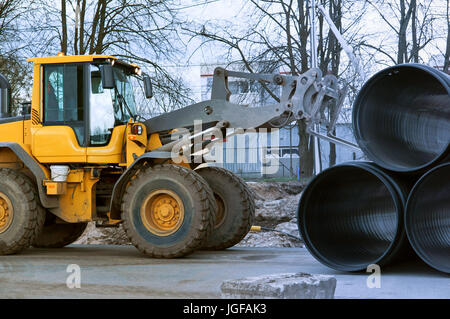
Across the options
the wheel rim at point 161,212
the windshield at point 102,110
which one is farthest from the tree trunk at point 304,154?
the wheel rim at point 161,212

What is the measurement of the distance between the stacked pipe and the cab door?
3.64 m

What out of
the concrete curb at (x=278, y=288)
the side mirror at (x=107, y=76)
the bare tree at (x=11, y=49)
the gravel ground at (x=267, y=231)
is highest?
the bare tree at (x=11, y=49)

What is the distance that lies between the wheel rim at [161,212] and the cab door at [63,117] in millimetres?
1341

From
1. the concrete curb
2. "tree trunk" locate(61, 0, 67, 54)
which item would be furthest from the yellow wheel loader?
"tree trunk" locate(61, 0, 67, 54)

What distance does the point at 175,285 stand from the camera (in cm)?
633

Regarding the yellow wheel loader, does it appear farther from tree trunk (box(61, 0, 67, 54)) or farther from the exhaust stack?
tree trunk (box(61, 0, 67, 54))

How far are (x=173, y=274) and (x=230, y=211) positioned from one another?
115 inches

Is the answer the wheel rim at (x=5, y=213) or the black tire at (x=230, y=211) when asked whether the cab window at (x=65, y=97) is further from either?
the black tire at (x=230, y=211)

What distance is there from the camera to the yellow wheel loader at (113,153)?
345 inches

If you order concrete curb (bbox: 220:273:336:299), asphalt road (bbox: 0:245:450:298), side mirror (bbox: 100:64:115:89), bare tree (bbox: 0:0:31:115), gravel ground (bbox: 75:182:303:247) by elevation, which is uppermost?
bare tree (bbox: 0:0:31:115)

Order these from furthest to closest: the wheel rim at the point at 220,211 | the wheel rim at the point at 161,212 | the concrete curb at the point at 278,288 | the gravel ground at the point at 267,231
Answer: the gravel ground at the point at 267,231, the wheel rim at the point at 220,211, the wheel rim at the point at 161,212, the concrete curb at the point at 278,288

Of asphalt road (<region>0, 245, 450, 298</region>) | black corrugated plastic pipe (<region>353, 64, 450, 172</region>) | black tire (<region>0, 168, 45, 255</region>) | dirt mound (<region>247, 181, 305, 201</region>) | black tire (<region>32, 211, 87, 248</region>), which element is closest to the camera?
asphalt road (<region>0, 245, 450, 298</region>)

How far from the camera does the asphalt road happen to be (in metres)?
5.89

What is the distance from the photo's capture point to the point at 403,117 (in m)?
7.80
